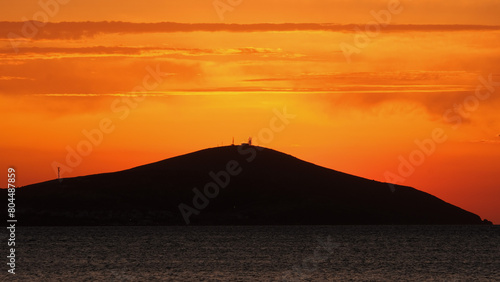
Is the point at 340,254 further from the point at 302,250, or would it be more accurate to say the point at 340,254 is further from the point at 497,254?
the point at 497,254

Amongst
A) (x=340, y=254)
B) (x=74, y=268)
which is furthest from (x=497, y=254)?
(x=74, y=268)

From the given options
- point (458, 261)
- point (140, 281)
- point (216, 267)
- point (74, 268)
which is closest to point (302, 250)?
point (458, 261)

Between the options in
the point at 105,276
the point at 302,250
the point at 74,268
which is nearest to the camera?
the point at 105,276

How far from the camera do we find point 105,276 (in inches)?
3873

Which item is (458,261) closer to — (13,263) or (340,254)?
(340,254)

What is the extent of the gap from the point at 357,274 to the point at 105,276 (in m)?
29.3

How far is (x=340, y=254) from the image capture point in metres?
140

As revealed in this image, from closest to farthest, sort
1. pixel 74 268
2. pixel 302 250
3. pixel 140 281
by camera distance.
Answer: pixel 140 281 → pixel 74 268 → pixel 302 250

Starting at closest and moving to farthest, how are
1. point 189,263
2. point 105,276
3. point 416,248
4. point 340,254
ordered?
point 105,276 → point 189,263 → point 340,254 → point 416,248

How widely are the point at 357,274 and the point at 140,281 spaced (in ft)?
85.5

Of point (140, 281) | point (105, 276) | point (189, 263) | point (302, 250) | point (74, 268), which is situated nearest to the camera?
point (140, 281)

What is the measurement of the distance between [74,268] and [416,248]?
76.7m

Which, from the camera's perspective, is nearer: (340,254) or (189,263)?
(189,263)

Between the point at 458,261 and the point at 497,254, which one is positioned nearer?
the point at 458,261
